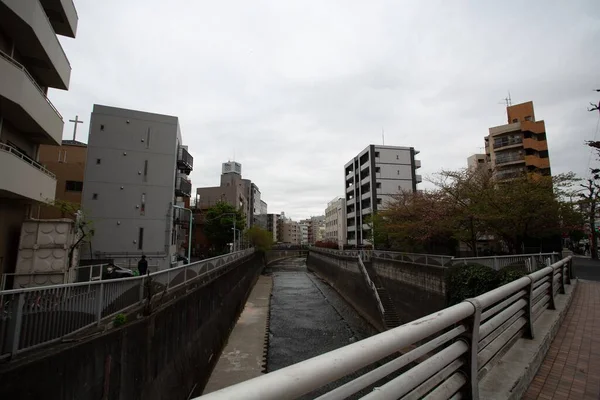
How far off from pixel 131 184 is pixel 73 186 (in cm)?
492

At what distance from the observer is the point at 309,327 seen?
20656 millimetres

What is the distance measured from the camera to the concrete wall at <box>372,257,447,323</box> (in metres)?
16.6

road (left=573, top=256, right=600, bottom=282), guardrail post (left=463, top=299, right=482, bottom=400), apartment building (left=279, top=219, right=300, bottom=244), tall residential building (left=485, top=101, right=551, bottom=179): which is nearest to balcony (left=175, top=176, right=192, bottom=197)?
guardrail post (left=463, top=299, right=482, bottom=400)

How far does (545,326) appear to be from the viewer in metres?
5.08

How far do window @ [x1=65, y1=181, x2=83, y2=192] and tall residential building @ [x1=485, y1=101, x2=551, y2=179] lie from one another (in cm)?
4390

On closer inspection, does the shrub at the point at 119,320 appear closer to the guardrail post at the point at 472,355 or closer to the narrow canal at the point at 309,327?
the guardrail post at the point at 472,355

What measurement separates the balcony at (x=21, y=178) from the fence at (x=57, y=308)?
6.46 metres

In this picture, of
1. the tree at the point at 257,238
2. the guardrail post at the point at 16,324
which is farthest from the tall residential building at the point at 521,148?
the tree at the point at 257,238

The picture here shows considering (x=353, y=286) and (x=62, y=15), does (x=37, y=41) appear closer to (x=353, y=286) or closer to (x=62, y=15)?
(x=62, y=15)

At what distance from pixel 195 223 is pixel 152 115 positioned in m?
27.9

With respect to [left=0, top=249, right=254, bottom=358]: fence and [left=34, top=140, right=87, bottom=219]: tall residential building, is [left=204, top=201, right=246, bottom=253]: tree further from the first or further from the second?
[left=0, top=249, right=254, bottom=358]: fence

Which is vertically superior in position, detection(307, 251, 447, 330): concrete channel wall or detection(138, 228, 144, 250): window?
detection(138, 228, 144, 250): window

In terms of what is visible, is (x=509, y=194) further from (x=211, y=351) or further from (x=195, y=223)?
(x=195, y=223)

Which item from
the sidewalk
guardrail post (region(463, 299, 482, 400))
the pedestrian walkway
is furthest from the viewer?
the sidewalk
